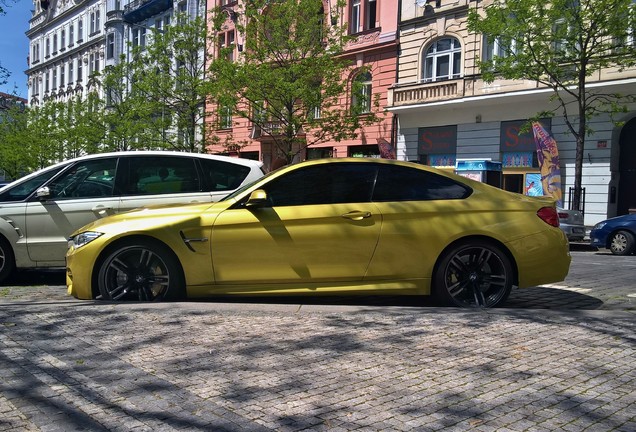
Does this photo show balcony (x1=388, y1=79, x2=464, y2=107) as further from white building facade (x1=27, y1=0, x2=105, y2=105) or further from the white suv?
white building facade (x1=27, y1=0, x2=105, y2=105)

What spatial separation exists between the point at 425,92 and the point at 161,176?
67.6 feet

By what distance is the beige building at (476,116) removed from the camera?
21984 millimetres

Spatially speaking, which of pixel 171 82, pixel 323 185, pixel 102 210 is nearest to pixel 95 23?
pixel 171 82

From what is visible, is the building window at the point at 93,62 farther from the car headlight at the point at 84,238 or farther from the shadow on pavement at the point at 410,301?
the shadow on pavement at the point at 410,301

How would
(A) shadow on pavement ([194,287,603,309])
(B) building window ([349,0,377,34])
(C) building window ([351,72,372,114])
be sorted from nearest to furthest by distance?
(A) shadow on pavement ([194,287,603,309]) → (C) building window ([351,72,372,114]) → (B) building window ([349,0,377,34])

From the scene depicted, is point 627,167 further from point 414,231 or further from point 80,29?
point 80,29

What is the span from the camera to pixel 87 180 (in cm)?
756

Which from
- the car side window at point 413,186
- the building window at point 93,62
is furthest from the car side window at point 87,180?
the building window at point 93,62

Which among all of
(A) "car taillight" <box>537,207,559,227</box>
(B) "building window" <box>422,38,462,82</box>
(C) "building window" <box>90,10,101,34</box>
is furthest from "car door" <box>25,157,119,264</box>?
(C) "building window" <box>90,10,101,34</box>

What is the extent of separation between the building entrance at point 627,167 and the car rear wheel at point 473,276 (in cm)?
1932

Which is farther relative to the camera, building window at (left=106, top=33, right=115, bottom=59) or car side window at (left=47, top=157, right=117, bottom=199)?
building window at (left=106, top=33, right=115, bottom=59)

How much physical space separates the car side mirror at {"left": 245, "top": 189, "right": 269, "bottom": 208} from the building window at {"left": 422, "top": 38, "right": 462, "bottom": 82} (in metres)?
22.1

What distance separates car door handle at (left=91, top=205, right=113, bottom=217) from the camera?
7305 mm

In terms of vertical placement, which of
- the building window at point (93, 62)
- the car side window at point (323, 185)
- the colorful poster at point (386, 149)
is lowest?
the car side window at point (323, 185)
